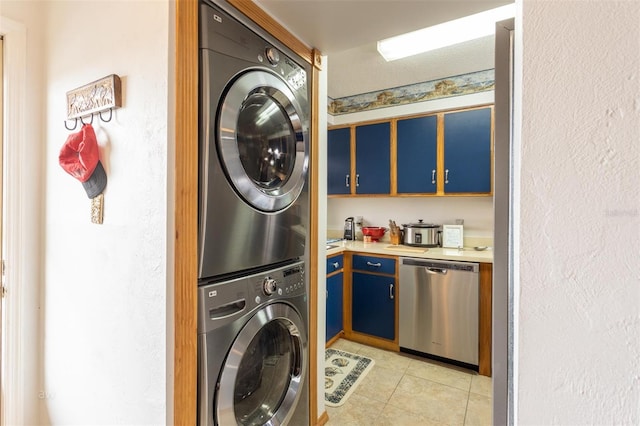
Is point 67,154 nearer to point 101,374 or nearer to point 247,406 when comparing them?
point 101,374

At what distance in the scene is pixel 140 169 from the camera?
38.8 inches

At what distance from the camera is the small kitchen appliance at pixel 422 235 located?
2.80 meters

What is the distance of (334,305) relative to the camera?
270cm

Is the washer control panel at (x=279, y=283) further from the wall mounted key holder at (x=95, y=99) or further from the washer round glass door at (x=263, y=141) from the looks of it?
the wall mounted key holder at (x=95, y=99)

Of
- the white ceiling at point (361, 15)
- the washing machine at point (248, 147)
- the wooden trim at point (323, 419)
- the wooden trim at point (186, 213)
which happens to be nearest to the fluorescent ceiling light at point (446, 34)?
the white ceiling at point (361, 15)

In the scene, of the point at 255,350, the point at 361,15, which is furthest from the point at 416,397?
the point at 361,15

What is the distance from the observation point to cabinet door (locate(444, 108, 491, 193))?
2465 millimetres

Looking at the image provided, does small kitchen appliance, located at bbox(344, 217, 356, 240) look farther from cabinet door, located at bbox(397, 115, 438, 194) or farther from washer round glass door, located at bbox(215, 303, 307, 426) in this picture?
washer round glass door, located at bbox(215, 303, 307, 426)

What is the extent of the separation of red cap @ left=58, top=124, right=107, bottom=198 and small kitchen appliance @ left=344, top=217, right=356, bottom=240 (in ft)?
8.33

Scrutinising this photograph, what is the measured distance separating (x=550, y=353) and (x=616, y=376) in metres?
0.07

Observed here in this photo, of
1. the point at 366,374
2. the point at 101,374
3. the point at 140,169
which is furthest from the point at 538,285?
the point at 366,374

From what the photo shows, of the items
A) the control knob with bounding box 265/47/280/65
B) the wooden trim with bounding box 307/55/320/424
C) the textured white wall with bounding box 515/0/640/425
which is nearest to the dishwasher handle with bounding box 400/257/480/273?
the wooden trim with bounding box 307/55/320/424

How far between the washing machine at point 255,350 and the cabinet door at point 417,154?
1770 millimetres

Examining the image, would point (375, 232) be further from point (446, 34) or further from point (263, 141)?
point (263, 141)
